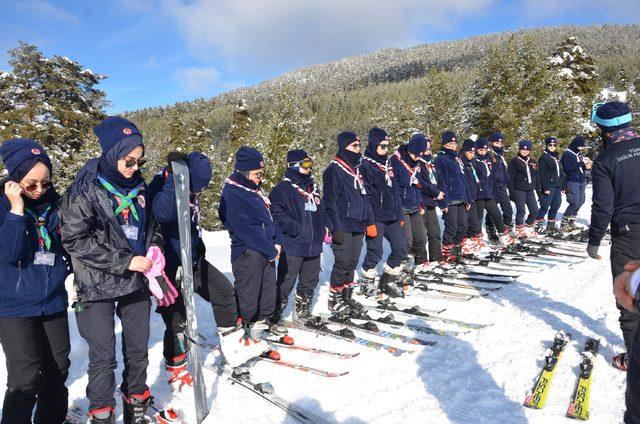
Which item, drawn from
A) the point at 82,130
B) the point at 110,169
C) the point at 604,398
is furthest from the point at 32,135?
the point at 604,398

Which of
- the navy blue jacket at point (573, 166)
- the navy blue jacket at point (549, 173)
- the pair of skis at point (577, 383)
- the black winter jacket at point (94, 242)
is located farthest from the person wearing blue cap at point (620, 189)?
the navy blue jacket at point (549, 173)

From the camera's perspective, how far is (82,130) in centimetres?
2956

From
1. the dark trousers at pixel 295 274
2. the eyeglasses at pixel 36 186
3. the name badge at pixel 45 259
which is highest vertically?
the eyeglasses at pixel 36 186

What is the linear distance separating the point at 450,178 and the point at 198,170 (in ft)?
21.3

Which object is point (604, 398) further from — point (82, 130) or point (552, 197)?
point (82, 130)

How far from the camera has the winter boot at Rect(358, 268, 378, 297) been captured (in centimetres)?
728

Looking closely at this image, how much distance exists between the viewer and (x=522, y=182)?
1168 centimetres

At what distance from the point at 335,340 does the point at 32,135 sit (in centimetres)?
2838

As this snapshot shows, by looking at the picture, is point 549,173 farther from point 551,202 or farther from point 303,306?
point 303,306

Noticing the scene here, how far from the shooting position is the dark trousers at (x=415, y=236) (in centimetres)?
823

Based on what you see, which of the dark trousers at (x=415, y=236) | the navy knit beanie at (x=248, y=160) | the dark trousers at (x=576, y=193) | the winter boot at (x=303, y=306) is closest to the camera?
the navy knit beanie at (x=248, y=160)

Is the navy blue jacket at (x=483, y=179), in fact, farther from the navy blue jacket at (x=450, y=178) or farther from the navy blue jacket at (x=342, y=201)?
the navy blue jacket at (x=342, y=201)

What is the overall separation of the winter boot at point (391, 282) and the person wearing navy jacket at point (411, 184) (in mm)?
985

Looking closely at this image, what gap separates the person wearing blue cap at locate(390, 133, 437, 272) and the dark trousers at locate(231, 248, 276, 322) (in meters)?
3.68
